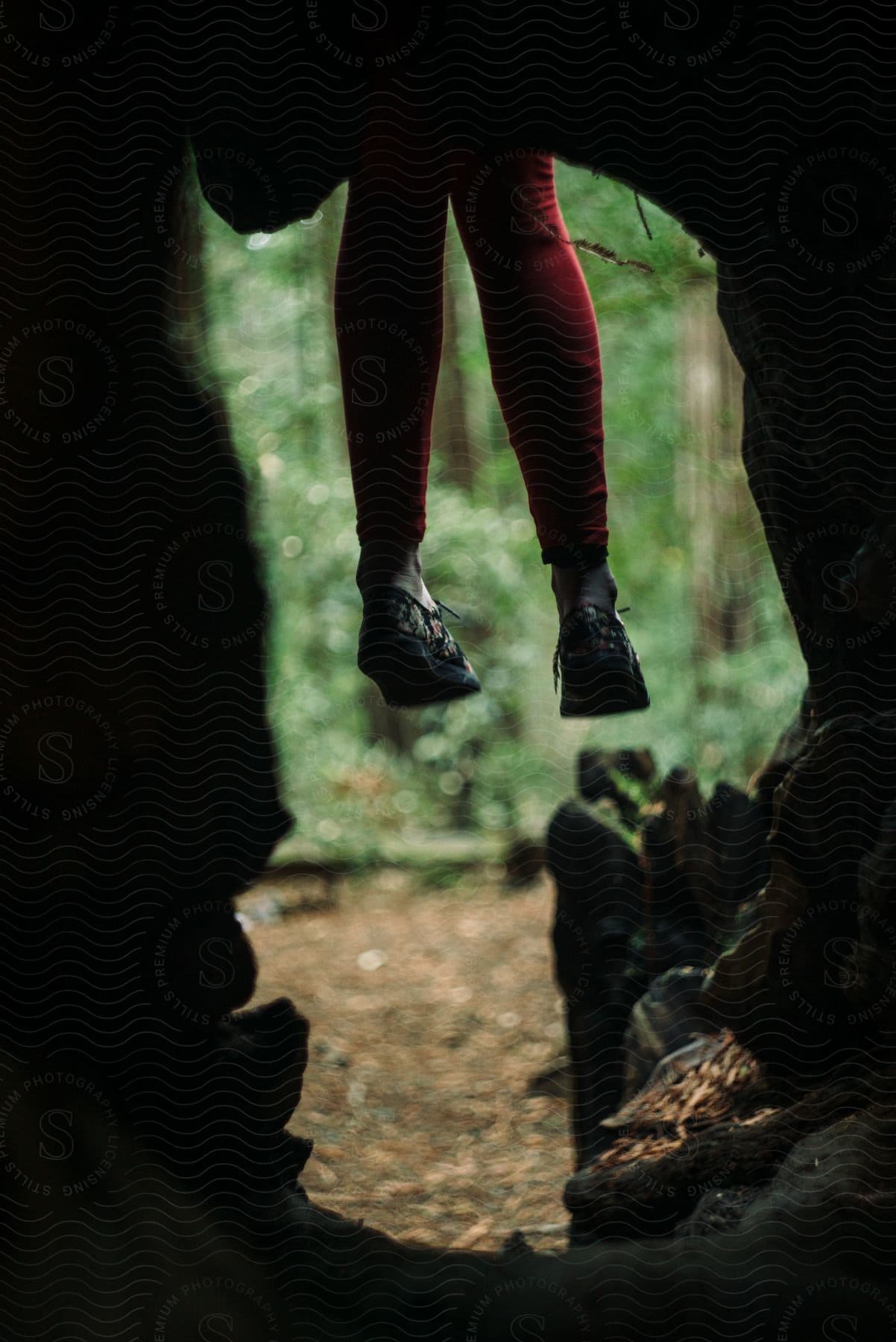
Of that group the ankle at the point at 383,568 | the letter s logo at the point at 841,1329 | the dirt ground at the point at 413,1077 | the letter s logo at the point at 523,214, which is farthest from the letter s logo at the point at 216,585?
the letter s logo at the point at 841,1329

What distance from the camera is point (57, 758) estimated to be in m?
1.82

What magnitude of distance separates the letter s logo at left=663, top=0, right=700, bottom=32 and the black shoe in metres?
0.98

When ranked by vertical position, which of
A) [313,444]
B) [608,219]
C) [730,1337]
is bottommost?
[730,1337]

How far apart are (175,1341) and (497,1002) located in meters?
0.75

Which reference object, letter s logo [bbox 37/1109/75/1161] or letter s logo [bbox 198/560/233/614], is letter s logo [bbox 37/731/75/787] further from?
letter s logo [bbox 37/1109/75/1161]

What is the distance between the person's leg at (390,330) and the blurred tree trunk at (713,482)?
0.41 meters

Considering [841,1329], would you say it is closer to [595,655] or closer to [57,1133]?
[595,655]

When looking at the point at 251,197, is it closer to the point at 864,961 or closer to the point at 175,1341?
the point at 864,961

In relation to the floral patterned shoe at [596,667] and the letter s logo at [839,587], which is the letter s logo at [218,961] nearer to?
the floral patterned shoe at [596,667]

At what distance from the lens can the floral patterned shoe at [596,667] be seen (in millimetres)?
1777

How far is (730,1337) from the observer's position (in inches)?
70.1

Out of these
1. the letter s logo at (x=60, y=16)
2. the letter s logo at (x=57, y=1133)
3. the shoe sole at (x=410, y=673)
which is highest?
the letter s logo at (x=60, y=16)

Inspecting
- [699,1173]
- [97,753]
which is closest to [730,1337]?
[699,1173]

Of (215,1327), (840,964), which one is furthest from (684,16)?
(215,1327)
